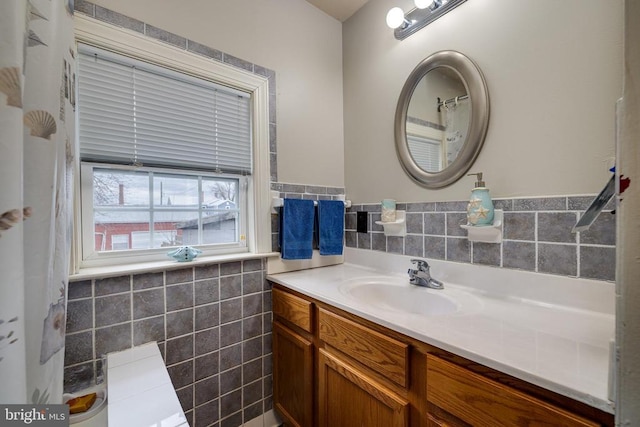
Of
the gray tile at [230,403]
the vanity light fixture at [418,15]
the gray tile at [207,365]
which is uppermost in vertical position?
the vanity light fixture at [418,15]

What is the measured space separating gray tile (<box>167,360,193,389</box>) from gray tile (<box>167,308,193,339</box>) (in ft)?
0.48

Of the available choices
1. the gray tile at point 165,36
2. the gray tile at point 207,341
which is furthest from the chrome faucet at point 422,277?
the gray tile at point 165,36

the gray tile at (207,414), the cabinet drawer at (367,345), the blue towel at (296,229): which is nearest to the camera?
the cabinet drawer at (367,345)

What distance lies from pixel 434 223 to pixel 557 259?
0.48 meters

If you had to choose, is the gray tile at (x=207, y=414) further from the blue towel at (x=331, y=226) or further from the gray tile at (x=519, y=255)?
the gray tile at (x=519, y=255)

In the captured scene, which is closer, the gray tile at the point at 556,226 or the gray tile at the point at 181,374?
the gray tile at the point at 556,226

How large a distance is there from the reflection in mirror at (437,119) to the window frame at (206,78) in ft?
2.75

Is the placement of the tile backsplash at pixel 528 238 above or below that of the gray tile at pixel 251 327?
above

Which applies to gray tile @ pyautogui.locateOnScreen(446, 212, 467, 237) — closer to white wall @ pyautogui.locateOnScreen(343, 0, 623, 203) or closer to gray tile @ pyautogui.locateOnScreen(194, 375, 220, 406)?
white wall @ pyautogui.locateOnScreen(343, 0, 623, 203)

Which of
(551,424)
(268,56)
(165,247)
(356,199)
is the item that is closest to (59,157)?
(165,247)

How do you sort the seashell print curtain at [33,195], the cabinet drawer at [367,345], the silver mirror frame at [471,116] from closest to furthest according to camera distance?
the seashell print curtain at [33,195]
the cabinet drawer at [367,345]
the silver mirror frame at [471,116]

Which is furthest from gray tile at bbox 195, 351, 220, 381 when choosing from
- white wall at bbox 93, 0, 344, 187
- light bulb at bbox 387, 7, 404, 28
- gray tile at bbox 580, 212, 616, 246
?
light bulb at bbox 387, 7, 404, 28

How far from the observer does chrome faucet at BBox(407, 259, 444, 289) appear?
1180 millimetres

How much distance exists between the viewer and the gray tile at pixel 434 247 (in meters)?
1.25
